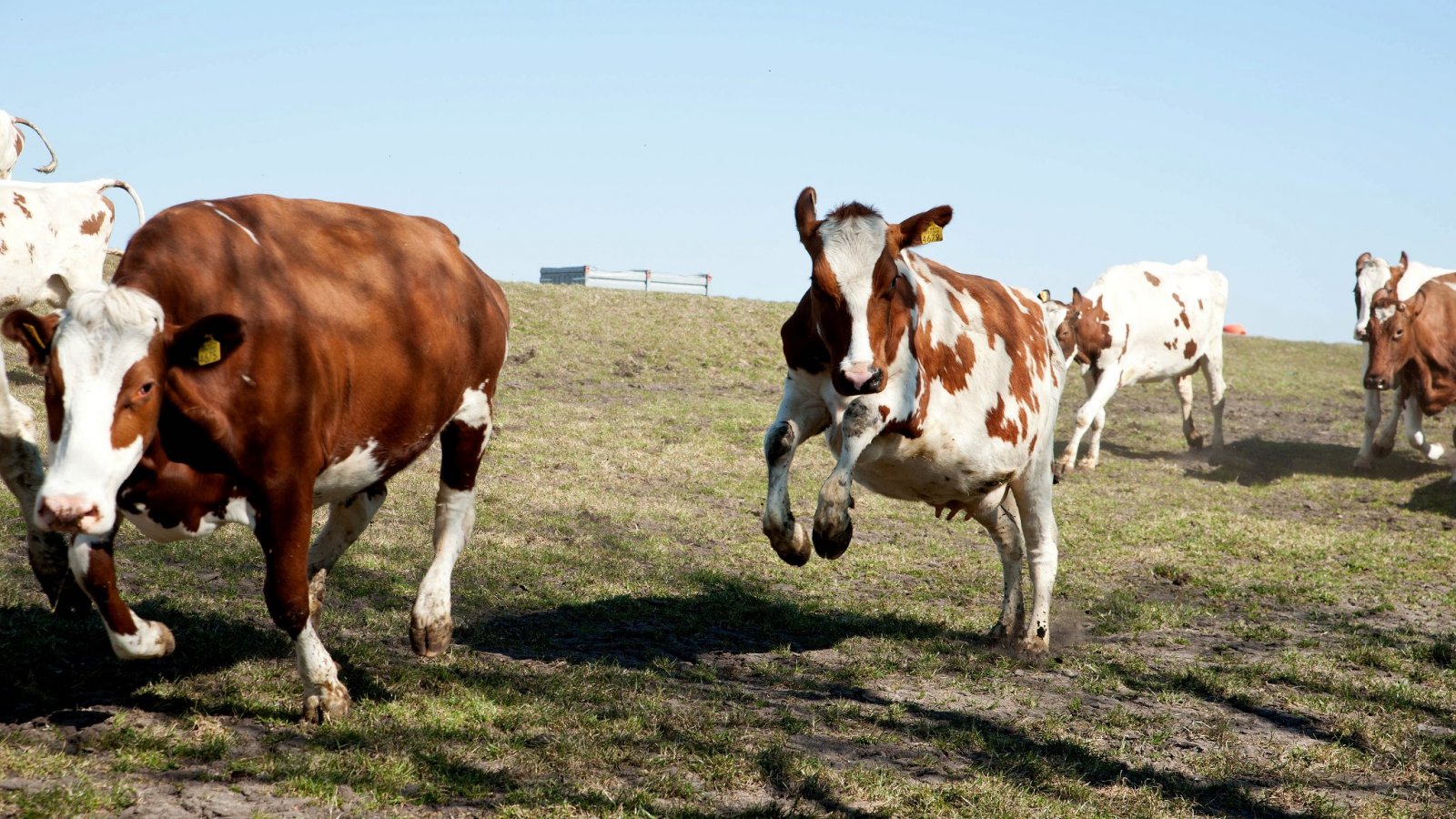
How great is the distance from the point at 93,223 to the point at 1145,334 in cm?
1392

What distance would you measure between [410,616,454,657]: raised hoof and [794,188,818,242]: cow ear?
2842 mm

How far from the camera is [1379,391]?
16766 mm

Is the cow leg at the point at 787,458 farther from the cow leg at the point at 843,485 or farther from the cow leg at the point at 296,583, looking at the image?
the cow leg at the point at 296,583

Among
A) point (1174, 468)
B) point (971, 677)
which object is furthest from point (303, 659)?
point (1174, 468)

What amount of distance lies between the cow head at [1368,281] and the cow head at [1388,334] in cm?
18

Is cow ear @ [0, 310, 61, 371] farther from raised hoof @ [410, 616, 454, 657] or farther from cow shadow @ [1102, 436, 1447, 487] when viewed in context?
cow shadow @ [1102, 436, 1447, 487]

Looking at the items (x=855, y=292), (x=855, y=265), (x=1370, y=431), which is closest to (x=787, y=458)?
(x=855, y=292)

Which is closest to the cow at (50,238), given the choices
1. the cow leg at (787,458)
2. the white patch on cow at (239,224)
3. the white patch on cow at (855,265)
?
the white patch on cow at (239,224)

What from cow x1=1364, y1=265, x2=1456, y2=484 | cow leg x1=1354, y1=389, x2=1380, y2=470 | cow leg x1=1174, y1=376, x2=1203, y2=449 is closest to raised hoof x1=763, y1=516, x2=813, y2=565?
cow x1=1364, y1=265, x2=1456, y2=484

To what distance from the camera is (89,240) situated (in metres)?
14.6

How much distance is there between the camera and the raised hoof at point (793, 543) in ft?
21.9

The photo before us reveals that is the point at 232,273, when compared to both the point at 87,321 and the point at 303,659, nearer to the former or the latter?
the point at 87,321

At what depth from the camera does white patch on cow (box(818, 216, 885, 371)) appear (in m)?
6.39

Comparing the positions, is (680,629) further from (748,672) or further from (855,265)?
(855,265)
